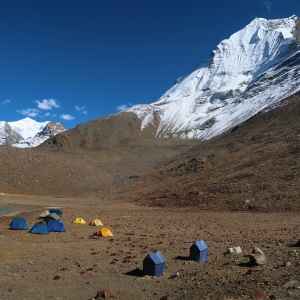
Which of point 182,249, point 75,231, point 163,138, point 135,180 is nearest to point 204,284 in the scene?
point 182,249

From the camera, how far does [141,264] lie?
605 inches

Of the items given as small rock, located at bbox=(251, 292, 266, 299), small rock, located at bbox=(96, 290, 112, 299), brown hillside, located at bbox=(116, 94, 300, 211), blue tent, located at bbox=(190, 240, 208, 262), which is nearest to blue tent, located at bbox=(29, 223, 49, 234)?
blue tent, located at bbox=(190, 240, 208, 262)

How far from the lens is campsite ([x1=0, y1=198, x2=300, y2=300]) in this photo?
10852 mm

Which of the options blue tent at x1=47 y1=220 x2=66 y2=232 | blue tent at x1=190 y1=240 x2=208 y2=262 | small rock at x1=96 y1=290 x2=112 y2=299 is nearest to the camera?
small rock at x1=96 y1=290 x2=112 y2=299

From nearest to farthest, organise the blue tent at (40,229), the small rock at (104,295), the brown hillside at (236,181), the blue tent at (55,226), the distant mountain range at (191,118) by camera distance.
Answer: the small rock at (104,295) → the blue tent at (40,229) → the blue tent at (55,226) → the brown hillside at (236,181) → the distant mountain range at (191,118)

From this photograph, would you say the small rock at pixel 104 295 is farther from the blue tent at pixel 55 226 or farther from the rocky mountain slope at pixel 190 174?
the rocky mountain slope at pixel 190 174

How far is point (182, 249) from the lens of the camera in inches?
702

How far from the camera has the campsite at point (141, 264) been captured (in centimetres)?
1085

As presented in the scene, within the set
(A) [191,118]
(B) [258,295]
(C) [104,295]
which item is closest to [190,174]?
(C) [104,295]

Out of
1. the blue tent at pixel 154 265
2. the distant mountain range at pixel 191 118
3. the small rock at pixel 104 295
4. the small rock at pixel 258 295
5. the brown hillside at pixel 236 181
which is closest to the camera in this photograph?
the small rock at pixel 258 295

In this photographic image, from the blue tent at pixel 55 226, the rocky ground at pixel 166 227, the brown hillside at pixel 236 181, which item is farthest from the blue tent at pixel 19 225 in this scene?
the brown hillside at pixel 236 181

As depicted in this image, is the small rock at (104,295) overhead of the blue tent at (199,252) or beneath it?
beneath

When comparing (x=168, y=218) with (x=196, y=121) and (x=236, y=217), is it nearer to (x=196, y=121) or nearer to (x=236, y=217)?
(x=236, y=217)

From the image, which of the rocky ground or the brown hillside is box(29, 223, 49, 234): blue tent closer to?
the rocky ground
